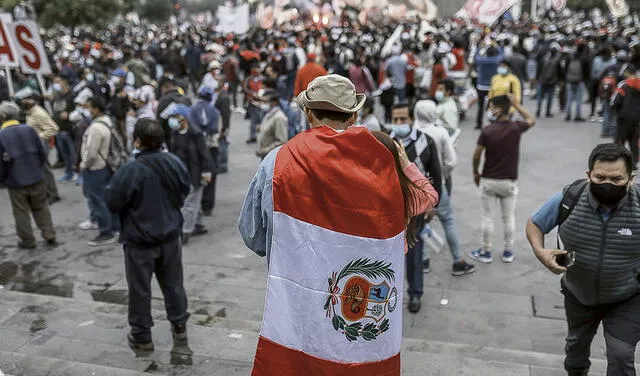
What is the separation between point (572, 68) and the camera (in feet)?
45.1

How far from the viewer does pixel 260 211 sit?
9.16ft

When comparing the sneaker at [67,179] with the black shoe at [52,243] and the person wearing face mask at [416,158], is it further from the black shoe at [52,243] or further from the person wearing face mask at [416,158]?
the person wearing face mask at [416,158]

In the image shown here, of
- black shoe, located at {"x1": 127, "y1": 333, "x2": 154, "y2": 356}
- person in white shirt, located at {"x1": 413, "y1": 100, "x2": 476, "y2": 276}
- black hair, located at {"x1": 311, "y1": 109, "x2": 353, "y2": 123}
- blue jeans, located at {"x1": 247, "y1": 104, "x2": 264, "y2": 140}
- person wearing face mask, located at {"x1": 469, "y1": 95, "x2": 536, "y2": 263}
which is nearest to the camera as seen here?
black hair, located at {"x1": 311, "y1": 109, "x2": 353, "y2": 123}

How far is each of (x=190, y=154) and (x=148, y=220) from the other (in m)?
3.12

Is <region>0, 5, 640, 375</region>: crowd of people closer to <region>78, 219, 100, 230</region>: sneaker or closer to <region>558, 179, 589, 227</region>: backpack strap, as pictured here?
<region>78, 219, 100, 230</region>: sneaker

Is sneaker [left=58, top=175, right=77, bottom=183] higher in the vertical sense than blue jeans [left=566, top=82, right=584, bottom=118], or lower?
lower

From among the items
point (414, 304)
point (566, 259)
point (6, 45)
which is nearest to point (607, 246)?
point (566, 259)

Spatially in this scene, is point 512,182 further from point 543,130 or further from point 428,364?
point 543,130

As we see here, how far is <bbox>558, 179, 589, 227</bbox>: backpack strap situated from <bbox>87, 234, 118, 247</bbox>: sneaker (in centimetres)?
569

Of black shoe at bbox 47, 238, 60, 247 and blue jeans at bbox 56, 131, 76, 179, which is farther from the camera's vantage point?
blue jeans at bbox 56, 131, 76, 179

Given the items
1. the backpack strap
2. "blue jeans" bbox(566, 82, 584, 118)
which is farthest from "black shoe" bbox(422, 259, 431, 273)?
"blue jeans" bbox(566, 82, 584, 118)

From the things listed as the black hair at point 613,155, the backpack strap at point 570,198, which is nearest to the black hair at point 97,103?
the backpack strap at point 570,198

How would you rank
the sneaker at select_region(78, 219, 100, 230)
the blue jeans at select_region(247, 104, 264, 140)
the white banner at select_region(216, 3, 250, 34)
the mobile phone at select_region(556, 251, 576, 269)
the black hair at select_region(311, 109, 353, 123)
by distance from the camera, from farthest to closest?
the white banner at select_region(216, 3, 250, 34) → the blue jeans at select_region(247, 104, 264, 140) → the sneaker at select_region(78, 219, 100, 230) → the mobile phone at select_region(556, 251, 576, 269) → the black hair at select_region(311, 109, 353, 123)

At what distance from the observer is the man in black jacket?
15.5ft
